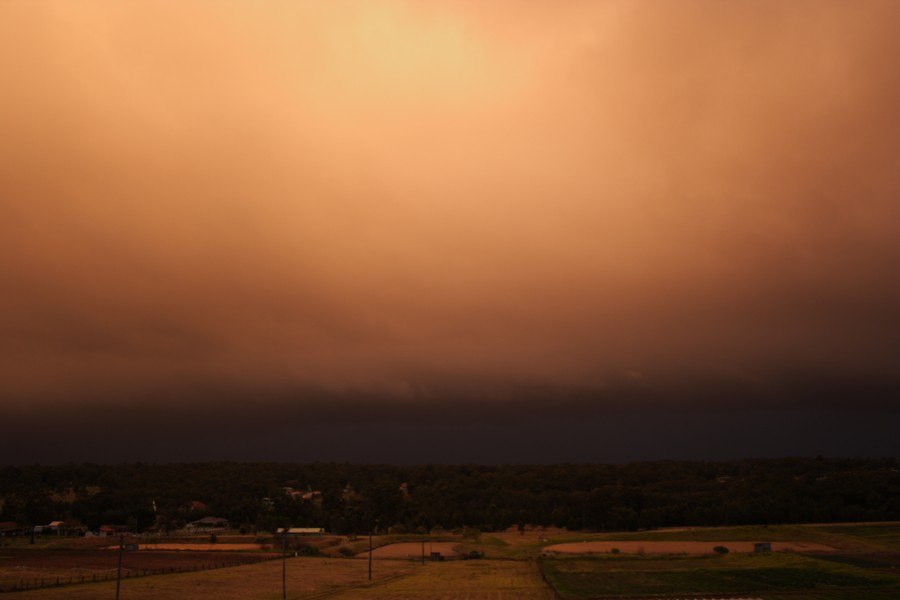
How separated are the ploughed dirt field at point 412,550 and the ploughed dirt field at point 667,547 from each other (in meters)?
17.4

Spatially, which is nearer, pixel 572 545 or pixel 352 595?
pixel 352 595

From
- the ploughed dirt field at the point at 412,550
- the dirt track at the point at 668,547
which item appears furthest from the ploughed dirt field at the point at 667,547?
the ploughed dirt field at the point at 412,550

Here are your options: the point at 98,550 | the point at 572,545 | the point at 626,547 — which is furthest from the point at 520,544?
the point at 98,550

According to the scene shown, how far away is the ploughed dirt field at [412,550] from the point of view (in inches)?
5364

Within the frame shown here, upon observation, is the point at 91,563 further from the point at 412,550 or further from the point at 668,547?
the point at 668,547

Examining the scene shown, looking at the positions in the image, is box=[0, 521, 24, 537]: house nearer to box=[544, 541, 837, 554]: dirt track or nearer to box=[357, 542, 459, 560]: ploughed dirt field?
box=[357, 542, 459, 560]: ploughed dirt field

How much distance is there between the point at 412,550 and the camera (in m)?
146

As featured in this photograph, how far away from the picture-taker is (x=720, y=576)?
9144cm

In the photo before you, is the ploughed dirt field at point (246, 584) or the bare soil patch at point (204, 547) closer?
the ploughed dirt field at point (246, 584)

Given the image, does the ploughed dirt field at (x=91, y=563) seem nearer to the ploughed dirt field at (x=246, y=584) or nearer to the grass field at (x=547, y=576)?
the grass field at (x=547, y=576)

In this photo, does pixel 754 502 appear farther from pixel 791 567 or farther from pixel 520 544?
pixel 791 567

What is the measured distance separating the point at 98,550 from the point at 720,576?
10506 centimetres

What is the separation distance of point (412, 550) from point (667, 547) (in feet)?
146

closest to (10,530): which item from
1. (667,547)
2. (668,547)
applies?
(667,547)
